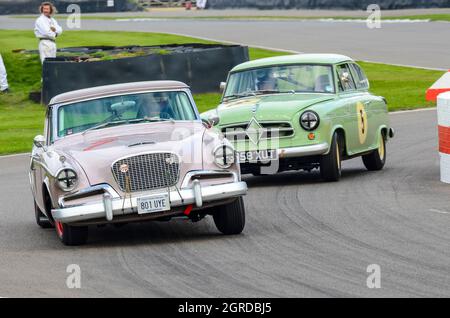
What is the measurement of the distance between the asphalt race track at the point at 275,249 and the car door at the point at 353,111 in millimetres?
607

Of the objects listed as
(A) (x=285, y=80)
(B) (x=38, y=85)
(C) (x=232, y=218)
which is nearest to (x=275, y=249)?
(C) (x=232, y=218)

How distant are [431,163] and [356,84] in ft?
4.65

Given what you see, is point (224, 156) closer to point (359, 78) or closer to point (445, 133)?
point (445, 133)

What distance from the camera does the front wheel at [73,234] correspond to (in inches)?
397

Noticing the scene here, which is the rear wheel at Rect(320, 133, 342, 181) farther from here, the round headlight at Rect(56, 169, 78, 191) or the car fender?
the round headlight at Rect(56, 169, 78, 191)

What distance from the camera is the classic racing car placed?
32.2 feet

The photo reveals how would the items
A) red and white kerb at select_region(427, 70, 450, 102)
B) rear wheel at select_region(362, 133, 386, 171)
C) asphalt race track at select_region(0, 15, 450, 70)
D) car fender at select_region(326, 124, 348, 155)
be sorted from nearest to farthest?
car fender at select_region(326, 124, 348, 155) < red and white kerb at select_region(427, 70, 450, 102) < rear wheel at select_region(362, 133, 386, 171) < asphalt race track at select_region(0, 15, 450, 70)

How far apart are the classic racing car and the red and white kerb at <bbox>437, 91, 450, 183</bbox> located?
11.5ft

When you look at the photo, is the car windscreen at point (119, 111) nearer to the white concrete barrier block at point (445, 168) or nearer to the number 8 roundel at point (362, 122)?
the white concrete barrier block at point (445, 168)

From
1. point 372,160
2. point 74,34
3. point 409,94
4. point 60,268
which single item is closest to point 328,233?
point 60,268

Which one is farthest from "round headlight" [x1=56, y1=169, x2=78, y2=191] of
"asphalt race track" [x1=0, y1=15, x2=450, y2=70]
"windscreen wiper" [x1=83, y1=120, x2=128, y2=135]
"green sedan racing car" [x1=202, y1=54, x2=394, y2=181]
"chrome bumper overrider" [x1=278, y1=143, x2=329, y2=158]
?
"asphalt race track" [x1=0, y1=15, x2=450, y2=70]

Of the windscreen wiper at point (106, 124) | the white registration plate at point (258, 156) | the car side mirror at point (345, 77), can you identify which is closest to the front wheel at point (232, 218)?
the windscreen wiper at point (106, 124)

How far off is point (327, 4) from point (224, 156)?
133 ft
